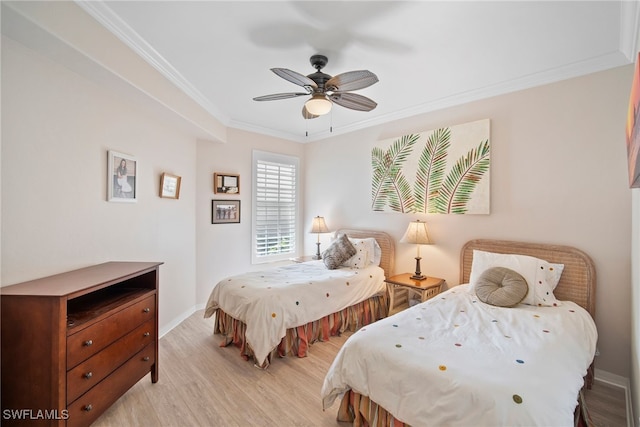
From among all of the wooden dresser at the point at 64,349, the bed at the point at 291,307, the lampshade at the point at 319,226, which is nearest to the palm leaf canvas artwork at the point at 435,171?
the lampshade at the point at 319,226

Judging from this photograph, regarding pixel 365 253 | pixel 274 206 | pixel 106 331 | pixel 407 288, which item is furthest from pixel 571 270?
pixel 274 206

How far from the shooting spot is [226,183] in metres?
4.21

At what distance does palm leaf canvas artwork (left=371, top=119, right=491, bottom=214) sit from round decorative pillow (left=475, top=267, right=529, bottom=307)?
79 centimetres

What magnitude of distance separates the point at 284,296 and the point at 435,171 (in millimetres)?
2320

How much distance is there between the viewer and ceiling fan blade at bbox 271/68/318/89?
1982mm

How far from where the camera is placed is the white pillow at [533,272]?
236 centimetres

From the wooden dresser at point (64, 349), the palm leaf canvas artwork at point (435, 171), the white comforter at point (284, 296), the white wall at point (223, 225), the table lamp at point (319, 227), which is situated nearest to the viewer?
the wooden dresser at point (64, 349)

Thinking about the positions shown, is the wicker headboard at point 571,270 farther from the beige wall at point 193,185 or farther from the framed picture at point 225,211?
the framed picture at point 225,211

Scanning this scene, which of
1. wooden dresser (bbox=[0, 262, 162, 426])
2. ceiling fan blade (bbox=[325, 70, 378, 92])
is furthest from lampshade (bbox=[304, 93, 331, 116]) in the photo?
wooden dresser (bbox=[0, 262, 162, 426])

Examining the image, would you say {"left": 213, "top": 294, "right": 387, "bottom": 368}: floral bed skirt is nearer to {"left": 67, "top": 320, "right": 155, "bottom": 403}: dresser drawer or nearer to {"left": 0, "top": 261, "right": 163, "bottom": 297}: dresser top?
{"left": 67, "top": 320, "right": 155, "bottom": 403}: dresser drawer

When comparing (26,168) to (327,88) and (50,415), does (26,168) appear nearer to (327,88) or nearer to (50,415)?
(50,415)

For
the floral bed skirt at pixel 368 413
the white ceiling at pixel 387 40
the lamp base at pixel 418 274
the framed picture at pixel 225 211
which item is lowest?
the floral bed skirt at pixel 368 413

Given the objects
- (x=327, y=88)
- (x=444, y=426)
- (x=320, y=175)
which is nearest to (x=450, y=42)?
(x=327, y=88)

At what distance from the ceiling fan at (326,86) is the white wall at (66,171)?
1351 mm
